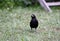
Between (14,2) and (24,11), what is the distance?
4.57ft

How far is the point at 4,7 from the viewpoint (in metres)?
12.5

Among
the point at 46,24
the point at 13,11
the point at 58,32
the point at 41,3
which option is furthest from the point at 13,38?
the point at 41,3

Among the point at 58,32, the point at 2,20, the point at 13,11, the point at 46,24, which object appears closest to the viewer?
the point at 58,32

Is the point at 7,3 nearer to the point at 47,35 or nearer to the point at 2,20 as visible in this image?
the point at 2,20

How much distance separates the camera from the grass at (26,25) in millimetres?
7222

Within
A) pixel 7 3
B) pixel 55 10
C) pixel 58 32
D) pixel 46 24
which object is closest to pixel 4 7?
pixel 7 3

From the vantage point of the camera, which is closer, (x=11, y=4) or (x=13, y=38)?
(x=13, y=38)

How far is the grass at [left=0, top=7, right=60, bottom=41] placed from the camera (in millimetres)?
7222

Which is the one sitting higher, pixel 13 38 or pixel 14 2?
pixel 14 2

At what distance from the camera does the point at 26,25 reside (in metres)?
8.90

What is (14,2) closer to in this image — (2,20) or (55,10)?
(55,10)

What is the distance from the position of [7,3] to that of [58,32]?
5411mm

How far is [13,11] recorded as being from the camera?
11789 millimetres

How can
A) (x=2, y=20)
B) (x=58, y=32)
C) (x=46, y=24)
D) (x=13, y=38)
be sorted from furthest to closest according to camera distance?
1. (x=2, y=20)
2. (x=46, y=24)
3. (x=58, y=32)
4. (x=13, y=38)
